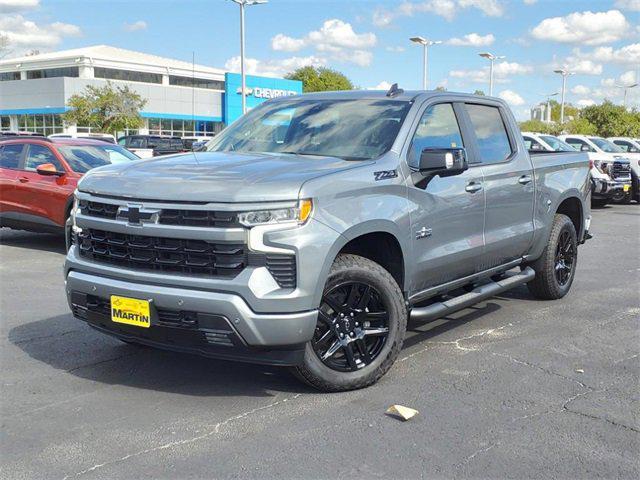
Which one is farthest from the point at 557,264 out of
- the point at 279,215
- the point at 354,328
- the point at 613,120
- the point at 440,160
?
the point at 613,120

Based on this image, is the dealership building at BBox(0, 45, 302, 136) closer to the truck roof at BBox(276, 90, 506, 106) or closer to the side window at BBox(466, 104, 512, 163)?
the side window at BBox(466, 104, 512, 163)

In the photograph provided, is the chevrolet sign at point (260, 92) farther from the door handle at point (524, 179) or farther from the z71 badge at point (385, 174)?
the z71 badge at point (385, 174)

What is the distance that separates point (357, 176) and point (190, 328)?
4.60 ft

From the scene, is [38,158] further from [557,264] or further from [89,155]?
[557,264]

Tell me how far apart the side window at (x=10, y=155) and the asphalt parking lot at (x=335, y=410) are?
544 cm

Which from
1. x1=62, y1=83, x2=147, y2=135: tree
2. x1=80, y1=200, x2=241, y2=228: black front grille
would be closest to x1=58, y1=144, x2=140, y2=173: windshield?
x1=80, y1=200, x2=241, y2=228: black front grille

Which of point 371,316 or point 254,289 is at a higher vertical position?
point 254,289

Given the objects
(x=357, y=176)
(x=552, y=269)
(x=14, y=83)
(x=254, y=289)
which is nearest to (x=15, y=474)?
(x=254, y=289)

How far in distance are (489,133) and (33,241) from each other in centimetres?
822

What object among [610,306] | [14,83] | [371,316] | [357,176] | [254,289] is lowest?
[610,306]

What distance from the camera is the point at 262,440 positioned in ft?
12.5

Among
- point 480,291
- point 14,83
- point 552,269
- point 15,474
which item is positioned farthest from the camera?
point 14,83

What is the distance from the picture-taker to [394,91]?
5.56 m

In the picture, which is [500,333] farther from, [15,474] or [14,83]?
[14,83]
